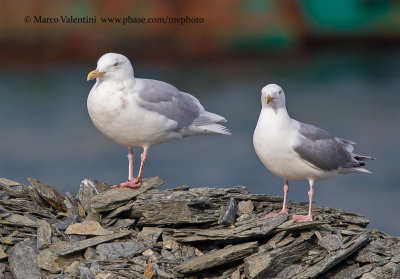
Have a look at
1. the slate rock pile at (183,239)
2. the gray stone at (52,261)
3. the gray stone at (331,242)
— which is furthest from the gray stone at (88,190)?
the gray stone at (331,242)

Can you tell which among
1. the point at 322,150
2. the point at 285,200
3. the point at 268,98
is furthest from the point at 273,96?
the point at 285,200

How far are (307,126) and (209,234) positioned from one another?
1.96 m

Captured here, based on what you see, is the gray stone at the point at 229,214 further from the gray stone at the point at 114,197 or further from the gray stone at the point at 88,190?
the gray stone at the point at 88,190

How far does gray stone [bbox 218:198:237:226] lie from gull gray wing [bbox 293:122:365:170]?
1.34 m

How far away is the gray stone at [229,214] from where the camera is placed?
35.6 ft

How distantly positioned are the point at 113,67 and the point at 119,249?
99.0 inches

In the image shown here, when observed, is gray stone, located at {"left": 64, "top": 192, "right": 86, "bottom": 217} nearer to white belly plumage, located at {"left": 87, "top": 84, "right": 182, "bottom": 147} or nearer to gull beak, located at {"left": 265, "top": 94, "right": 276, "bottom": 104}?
white belly plumage, located at {"left": 87, "top": 84, "right": 182, "bottom": 147}

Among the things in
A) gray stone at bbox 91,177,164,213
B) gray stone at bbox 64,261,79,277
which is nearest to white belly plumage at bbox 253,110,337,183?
gray stone at bbox 91,177,164,213

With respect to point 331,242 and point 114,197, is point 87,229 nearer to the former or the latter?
point 114,197

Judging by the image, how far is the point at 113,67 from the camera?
1113cm

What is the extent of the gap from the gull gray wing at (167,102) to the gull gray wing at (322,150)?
1790 millimetres

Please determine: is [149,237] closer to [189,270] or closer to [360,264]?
[189,270]

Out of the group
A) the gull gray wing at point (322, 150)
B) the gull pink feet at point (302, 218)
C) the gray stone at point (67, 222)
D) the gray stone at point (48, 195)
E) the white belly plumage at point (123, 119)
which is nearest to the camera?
the gull gray wing at point (322, 150)

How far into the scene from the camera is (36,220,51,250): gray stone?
10.9 meters
